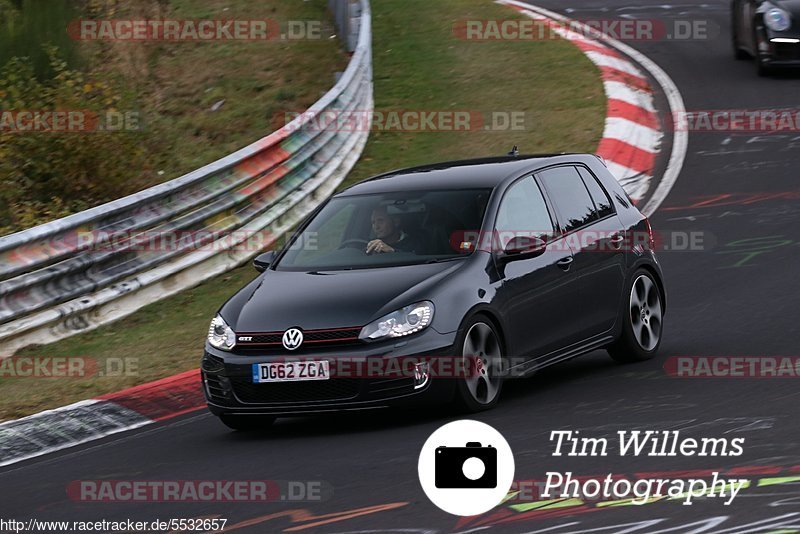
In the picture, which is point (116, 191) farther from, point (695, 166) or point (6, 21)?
point (695, 166)

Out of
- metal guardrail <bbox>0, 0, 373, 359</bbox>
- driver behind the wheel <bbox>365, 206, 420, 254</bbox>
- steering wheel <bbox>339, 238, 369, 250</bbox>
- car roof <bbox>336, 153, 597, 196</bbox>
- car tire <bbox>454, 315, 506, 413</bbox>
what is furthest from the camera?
metal guardrail <bbox>0, 0, 373, 359</bbox>

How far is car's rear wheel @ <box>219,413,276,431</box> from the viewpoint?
338 inches

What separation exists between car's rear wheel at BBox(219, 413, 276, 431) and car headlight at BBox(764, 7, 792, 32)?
12692 mm

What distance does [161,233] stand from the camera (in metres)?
12.9

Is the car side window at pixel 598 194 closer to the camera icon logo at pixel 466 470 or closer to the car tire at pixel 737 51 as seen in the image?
the camera icon logo at pixel 466 470

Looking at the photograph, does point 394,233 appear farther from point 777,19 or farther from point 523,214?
point 777,19

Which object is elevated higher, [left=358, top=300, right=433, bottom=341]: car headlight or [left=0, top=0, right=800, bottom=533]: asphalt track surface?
[left=358, top=300, right=433, bottom=341]: car headlight

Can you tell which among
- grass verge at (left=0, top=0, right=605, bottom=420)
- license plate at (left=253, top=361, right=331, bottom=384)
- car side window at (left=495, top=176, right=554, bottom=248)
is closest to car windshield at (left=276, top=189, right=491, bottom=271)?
car side window at (left=495, top=176, right=554, bottom=248)

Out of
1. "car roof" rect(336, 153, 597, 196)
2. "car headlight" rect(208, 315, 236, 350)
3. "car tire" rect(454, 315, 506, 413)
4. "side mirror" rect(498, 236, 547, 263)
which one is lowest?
"car tire" rect(454, 315, 506, 413)

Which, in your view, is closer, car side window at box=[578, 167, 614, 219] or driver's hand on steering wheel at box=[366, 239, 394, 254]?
driver's hand on steering wheel at box=[366, 239, 394, 254]

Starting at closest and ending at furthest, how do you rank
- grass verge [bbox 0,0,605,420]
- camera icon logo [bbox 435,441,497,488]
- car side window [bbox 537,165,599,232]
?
camera icon logo [bbox 435,441,497,488] < car side window [bbox 537,165,599,232] < grass verge [bbox 0,0,605,420]

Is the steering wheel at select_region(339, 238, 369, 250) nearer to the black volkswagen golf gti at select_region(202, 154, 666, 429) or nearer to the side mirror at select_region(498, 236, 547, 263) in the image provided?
the black volkswagen golf gti at select_region(202, 154, 666, 429)

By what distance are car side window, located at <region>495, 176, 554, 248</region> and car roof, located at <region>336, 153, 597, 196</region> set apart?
101mm

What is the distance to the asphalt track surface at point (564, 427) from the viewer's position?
6.04 m
